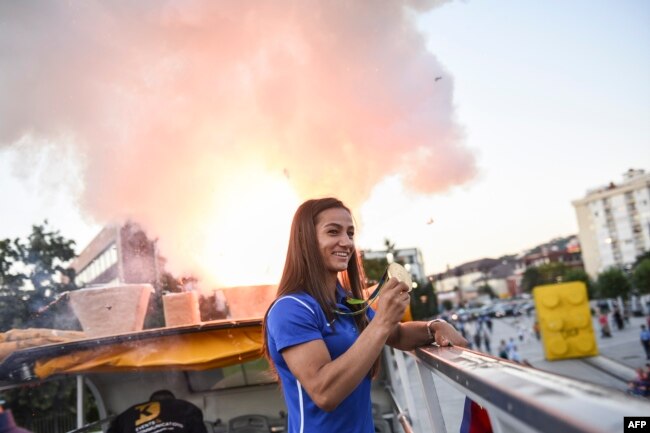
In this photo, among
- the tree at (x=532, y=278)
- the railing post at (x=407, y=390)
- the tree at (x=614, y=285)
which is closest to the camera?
the railing post at (x=407, y=390)

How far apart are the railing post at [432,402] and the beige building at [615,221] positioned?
5219 inches

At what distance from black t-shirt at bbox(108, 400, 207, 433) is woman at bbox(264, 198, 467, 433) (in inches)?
131

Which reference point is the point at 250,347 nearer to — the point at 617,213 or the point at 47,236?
the point at 47,236

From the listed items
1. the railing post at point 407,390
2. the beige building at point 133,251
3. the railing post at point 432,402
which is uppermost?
the beige building at point 133,251

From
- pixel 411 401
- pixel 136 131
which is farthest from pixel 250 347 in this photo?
pixel 136 131

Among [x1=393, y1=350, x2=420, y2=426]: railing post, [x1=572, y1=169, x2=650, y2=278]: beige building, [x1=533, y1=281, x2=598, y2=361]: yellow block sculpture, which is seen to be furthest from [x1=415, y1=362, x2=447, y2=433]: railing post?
[x1=572, y1=169, x2=650, y2=278]: beige building

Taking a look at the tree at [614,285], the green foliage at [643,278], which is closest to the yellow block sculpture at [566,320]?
the tree at [614,285]

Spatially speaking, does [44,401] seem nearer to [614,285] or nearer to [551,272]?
[614,285]

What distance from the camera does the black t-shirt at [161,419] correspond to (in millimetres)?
4789

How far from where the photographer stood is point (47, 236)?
9.66m

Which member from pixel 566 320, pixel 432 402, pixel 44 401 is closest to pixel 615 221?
pixel 566 320

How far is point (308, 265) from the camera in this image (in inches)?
81.0

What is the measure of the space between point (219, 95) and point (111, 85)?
1537 millimetres
